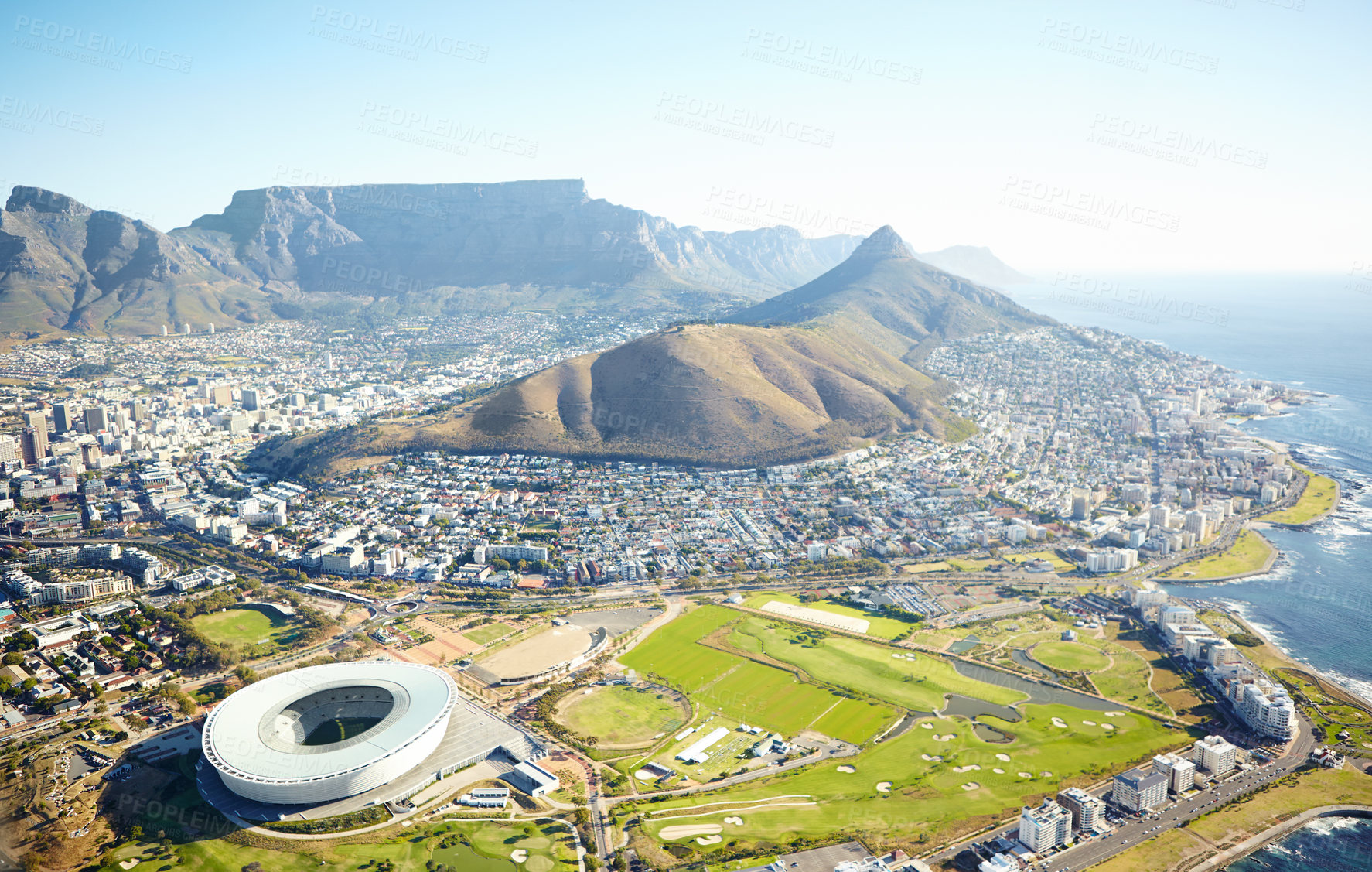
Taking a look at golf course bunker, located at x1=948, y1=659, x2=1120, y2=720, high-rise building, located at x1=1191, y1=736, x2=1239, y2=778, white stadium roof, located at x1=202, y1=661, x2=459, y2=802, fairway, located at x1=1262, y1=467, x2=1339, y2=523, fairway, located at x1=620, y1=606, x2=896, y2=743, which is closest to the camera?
white stadium roof, located at x1=202, y1=661, x2=459, y2=802

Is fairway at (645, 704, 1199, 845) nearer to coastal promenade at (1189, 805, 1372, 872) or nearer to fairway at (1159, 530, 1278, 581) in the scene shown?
coastal promenade at (1189, 805, 1372, 872)

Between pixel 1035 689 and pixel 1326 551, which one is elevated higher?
pixel 1326 551

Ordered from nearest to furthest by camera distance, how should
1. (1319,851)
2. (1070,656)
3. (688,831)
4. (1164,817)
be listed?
(1319,851), (688,831), (1164,817), (1070,656)

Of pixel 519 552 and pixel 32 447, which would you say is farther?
pixel 32 447

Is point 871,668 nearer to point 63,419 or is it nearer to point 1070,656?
point 1070,656

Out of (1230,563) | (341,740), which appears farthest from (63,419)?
(1230,563)

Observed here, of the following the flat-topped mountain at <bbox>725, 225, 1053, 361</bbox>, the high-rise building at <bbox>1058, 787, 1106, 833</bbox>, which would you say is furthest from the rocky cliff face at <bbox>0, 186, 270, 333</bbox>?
the high-rise building at <bbox>1058, 787, 1106, 833</bbox>

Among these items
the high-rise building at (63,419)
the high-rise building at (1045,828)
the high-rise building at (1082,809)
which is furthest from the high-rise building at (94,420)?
the high-rise building at (1082,809)
